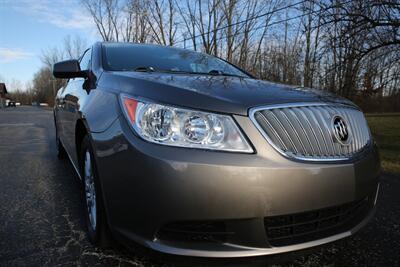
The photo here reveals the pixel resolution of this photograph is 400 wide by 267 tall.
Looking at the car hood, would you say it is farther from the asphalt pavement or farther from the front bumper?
the asphalt pavement

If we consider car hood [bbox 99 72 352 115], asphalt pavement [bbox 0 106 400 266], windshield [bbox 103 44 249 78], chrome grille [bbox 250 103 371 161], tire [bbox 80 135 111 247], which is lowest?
asphalt pavement [bbox 0 106 400 266]

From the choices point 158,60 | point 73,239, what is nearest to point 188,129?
point 73,239

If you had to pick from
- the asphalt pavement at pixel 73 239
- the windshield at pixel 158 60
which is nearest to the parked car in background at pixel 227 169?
the asphalt pavement at pixel 73 239

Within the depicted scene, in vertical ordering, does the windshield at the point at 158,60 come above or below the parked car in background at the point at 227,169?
above

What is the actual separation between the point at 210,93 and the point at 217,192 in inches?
21.7

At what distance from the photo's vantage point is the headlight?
171cm

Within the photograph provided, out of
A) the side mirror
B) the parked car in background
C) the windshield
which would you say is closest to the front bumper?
the parked car in background

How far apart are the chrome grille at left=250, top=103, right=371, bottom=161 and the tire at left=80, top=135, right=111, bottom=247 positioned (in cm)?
101

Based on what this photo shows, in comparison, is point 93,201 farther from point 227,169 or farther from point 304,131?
point 304,131

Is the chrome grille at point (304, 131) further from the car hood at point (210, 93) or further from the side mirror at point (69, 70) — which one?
the side mirror at point (69, 70)

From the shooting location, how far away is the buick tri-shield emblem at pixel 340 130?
76.9 inches

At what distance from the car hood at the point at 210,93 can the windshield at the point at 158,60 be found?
2.13 ft

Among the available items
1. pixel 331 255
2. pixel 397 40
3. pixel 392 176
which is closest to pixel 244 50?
pixel 397 40

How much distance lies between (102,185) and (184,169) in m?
0.60
